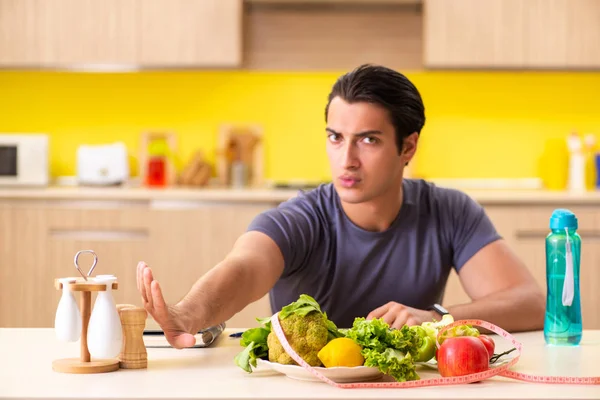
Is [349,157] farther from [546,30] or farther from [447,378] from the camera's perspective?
[546,30]

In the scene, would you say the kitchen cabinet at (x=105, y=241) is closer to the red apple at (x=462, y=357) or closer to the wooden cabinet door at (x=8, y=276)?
the wooden cabinet door at (x=8, y=276)

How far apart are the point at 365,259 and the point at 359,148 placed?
29 centimetres

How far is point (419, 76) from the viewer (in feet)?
14.8

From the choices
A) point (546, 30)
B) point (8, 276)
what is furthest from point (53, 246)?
point (546, 30)

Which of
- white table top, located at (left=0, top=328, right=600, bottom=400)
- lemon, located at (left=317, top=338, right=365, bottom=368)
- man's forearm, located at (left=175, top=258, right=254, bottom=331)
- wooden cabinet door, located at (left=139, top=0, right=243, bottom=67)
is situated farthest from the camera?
wooden cabinet door, located at (left=139, top=0, right=243, bottom=67)

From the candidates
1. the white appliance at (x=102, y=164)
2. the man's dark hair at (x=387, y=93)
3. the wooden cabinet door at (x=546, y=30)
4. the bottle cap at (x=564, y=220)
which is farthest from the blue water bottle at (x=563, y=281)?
the white appliance at (x=102, y=164)

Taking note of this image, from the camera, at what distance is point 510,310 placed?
1.98m

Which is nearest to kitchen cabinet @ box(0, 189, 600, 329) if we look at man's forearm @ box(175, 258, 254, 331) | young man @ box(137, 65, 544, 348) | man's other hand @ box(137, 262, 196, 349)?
young man @ box(137, 65, 544, 348)

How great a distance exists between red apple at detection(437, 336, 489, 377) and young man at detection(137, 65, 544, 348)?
1.96ft

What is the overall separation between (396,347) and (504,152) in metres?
3.33

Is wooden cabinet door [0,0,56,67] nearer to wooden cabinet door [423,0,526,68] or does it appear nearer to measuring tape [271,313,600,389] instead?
wooden cabinet door [423,0,526,68]

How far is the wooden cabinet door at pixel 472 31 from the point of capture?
164 inches

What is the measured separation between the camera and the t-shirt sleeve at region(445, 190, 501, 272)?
7.29 ft

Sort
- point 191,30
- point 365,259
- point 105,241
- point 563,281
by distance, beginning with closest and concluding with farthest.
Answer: point 563,281, point 365,259, point 105,241, point 191,30
